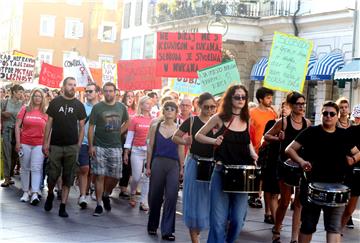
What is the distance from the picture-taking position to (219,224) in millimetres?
8094

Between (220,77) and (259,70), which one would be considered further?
(259,70)

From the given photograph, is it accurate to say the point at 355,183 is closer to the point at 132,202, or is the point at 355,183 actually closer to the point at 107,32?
the point at 132,202

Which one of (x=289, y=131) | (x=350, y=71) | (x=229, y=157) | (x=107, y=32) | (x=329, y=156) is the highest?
(x=107, y=32)

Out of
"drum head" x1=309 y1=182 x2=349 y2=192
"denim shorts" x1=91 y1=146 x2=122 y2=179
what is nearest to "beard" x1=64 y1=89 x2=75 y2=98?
"denim shorts" x1=91 y1=146 x2=122 y2=179

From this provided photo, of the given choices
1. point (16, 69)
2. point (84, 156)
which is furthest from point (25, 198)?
point (16, 69)

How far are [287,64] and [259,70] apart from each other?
16.1 meters

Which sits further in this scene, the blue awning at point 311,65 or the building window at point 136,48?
the building window at point 136,48

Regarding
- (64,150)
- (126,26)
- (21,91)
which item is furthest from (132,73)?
(126,26)

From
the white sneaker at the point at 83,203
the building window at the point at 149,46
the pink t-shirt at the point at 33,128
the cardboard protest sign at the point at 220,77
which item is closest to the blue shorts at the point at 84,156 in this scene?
the white sneaker at the point at 83,203

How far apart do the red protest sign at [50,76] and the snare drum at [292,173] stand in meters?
14.5

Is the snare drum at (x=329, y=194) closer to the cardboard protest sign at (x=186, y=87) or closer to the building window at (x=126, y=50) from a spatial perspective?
the cardboard protest sign at (x=186, y=87)

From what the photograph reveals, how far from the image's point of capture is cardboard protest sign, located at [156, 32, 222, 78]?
50.7 ft

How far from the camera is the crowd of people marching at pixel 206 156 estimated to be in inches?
313

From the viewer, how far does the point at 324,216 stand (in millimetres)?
7918
